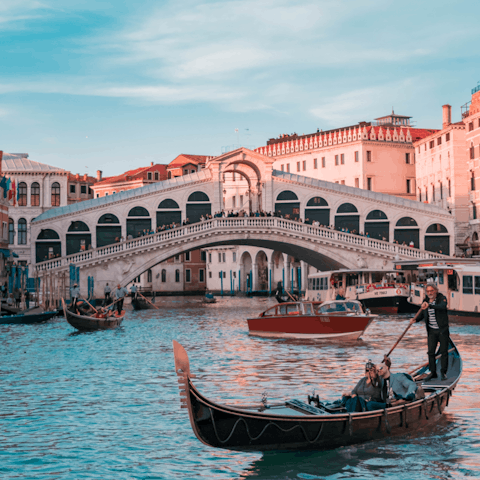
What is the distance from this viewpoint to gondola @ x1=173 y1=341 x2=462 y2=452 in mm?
8727

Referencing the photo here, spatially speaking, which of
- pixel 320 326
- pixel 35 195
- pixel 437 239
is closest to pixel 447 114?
pixel 437 239

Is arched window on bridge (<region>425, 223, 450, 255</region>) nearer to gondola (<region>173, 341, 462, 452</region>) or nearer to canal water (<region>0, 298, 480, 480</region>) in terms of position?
canal water (<region>0, 298, 480, 480</region>)

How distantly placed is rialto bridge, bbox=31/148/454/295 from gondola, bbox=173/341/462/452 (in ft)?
106

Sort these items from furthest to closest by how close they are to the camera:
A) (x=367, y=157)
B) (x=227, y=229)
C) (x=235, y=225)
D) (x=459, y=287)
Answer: (x=367, y=157), (x=235, y=225), (x=227, y=229), (x=459, y=287)

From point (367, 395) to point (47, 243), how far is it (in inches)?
1483

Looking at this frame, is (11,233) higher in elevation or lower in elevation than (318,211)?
lower

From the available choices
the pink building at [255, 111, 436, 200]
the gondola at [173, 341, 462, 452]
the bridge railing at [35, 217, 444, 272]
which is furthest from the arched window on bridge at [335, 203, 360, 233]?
the gondola at [173, 341, 462, 452]

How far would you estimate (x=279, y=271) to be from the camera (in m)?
64.7

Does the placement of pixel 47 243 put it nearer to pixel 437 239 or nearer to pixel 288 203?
pixel 288 203

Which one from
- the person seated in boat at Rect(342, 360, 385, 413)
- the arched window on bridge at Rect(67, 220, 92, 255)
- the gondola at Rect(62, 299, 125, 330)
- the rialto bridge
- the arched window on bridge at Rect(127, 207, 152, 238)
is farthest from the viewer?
the arched window on bridge at Rect(127, 207, 152, 238)

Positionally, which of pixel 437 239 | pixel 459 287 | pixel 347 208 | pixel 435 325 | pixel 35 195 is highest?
pixel 35 195

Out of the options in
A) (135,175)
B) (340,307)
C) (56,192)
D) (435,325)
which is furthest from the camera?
(135,175)

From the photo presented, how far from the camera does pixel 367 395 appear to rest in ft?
33.2

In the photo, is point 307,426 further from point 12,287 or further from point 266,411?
point 12,287
